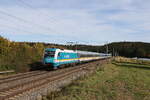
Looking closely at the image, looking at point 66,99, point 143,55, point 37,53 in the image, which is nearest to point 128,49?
point 143,55

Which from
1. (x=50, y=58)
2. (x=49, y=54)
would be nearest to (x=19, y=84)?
(x=50, y=58)

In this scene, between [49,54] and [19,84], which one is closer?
[19,84]

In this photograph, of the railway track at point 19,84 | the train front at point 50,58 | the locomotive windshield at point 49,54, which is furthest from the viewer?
the locomotive windshield at point 49,54

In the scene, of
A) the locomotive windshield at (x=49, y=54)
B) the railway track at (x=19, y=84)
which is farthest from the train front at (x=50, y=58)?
the railway track at (x=19, y=84)

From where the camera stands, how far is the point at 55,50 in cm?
2462

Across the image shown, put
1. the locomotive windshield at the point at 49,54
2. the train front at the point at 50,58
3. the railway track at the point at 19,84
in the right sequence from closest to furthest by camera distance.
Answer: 1. the railway track at the point at 19,84
2. the train front at the point at 50,58
3. the locomotive windshield at the point at 49,54

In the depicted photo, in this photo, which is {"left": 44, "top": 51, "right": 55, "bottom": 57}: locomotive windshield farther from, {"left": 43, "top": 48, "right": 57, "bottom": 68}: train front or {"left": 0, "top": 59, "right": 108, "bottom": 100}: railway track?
{"left": 0, "top": 59, "right": 108, "bottom": 100}: railway track

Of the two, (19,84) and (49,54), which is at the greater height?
(49,54)

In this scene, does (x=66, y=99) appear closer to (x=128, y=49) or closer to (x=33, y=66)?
(x=33, y=66)

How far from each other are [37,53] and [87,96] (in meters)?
23.3

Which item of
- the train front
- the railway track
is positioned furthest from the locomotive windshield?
the railway track

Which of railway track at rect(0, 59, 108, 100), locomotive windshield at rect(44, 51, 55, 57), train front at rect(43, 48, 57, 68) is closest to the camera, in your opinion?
railway track at rect(0, 59, 108, 100)

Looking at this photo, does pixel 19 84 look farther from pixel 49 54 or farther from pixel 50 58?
pixel 49 54

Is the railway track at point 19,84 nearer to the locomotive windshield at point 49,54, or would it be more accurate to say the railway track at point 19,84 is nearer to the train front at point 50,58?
the train front at point 50,58
